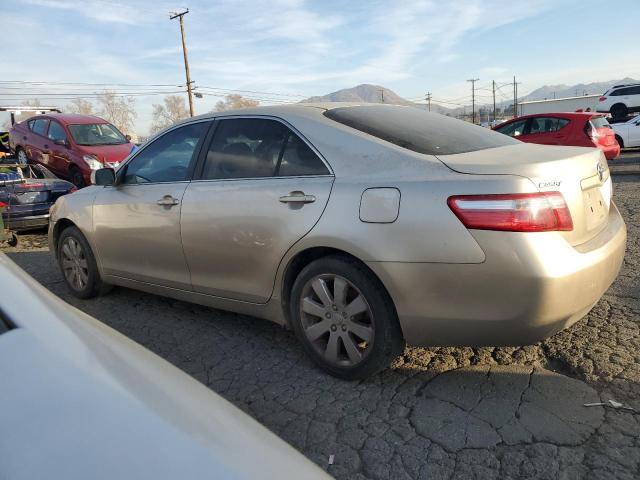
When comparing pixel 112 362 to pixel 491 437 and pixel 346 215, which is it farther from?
pixel 491 437

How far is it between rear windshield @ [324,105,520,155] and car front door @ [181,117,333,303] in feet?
1.17

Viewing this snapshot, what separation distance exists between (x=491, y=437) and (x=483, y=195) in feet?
3.57

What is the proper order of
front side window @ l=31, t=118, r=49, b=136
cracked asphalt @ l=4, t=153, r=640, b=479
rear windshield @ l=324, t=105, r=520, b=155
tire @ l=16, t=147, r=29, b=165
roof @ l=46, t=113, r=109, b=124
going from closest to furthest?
1. cracked asphalt @ l=4, t=153, r=640, b=479
2. rear windshield @ l=324, t=105, r=520, b=155
3. roof @ l=46, t=113, r=109, b=124
4. front side window @ l=31, t=118, r=49, b=136
5. tire @ l=16, t=147, r=29, b=165

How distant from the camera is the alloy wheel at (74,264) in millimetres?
4441

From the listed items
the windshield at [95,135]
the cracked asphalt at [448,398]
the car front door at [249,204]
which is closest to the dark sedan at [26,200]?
the windshield at [95,135]

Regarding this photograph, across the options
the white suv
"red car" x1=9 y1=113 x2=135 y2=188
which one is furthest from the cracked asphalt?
the white suv

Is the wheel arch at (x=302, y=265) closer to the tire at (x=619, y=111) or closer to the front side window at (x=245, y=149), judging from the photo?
the front side window at (x=245, y=149)

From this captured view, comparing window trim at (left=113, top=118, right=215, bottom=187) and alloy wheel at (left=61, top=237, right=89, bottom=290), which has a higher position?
window trim at (left=113, top=118, right=215, bottom=187)

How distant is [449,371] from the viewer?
2.93 m

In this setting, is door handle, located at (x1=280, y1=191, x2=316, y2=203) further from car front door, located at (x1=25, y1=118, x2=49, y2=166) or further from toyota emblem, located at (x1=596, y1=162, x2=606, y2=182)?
car front door, located at (x1=25, y1=118, x2=49, y2=166)

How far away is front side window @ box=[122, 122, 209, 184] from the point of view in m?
3.64

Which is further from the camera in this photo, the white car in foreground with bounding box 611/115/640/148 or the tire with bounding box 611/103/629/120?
the tire with bounding box 611/103/629/120

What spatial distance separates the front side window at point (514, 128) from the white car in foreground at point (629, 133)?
540cm

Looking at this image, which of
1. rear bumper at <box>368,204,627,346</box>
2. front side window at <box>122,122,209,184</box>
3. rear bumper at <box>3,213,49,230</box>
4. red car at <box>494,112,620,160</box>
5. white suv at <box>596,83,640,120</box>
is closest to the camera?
rear bumper at <box>368,204,627,346</box>
